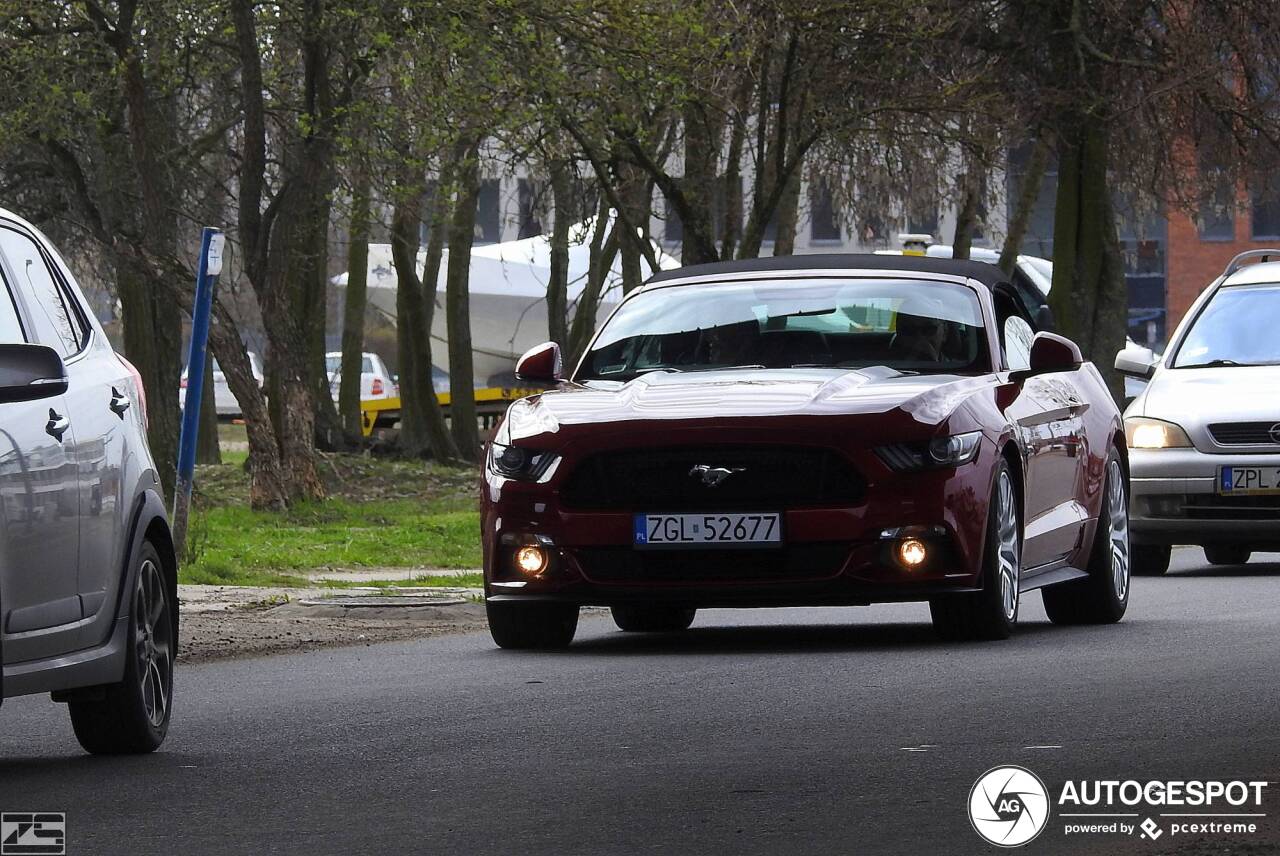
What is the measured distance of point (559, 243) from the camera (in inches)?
1478

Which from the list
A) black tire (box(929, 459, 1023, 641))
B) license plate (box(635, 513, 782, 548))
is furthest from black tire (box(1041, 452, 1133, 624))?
license plate (box(635, 513, 782, 548))

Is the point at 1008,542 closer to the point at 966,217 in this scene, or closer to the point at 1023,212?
the point at 966,217

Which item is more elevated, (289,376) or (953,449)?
(953,449)

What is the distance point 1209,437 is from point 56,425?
33.3ft

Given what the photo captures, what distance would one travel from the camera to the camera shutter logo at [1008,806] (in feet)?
20.3

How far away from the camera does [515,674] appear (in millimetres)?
10484

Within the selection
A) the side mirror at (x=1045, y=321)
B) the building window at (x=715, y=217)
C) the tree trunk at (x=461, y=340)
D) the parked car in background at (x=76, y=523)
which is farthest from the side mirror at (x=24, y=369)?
the tree trunk at (x=461, y=340)

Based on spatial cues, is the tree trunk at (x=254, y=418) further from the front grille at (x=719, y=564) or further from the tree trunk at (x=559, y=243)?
the front grille at (x=719, y=564)

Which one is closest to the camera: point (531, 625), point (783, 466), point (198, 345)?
point (783, 466)

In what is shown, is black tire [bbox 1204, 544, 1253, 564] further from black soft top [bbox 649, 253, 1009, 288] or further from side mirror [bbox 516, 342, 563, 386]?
side mirror [bbox 516, 342, 563, 386]

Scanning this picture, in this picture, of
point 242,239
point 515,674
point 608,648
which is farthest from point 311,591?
point 242,239

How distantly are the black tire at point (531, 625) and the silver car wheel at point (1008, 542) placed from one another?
182cm

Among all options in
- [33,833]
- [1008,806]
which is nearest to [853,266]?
[1008,806]

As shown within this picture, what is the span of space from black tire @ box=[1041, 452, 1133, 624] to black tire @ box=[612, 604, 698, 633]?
1773 mm
